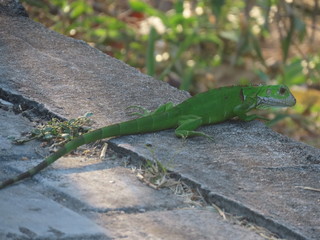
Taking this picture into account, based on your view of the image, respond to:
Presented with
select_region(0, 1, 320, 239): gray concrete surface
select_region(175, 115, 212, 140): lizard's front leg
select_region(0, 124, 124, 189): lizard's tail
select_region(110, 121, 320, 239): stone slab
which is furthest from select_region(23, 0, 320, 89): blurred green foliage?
select_region(0, 124, 124, 189): lizard's tail

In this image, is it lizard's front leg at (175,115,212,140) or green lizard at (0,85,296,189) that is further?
lizard's front leg at (175,115,212,140)

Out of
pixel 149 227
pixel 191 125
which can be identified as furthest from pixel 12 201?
pixel 191 125

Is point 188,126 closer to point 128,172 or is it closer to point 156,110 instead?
point 156,110

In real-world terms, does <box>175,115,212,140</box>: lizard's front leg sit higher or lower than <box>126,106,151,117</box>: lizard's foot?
lower

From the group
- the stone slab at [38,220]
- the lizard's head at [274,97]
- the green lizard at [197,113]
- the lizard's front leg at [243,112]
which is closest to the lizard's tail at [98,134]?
the green lizard at [197,113]

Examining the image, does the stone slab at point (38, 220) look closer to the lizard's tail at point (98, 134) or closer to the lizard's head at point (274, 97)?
the lizard's tail at point (98, 134)

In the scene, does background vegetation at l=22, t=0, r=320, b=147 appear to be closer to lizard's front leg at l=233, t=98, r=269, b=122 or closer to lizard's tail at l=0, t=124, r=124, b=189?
lizard's front leg at l=233, t=98, r=269, b=122

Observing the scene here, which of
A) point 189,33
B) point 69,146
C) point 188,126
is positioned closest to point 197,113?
point 188,126

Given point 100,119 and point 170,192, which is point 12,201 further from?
point 100,119
